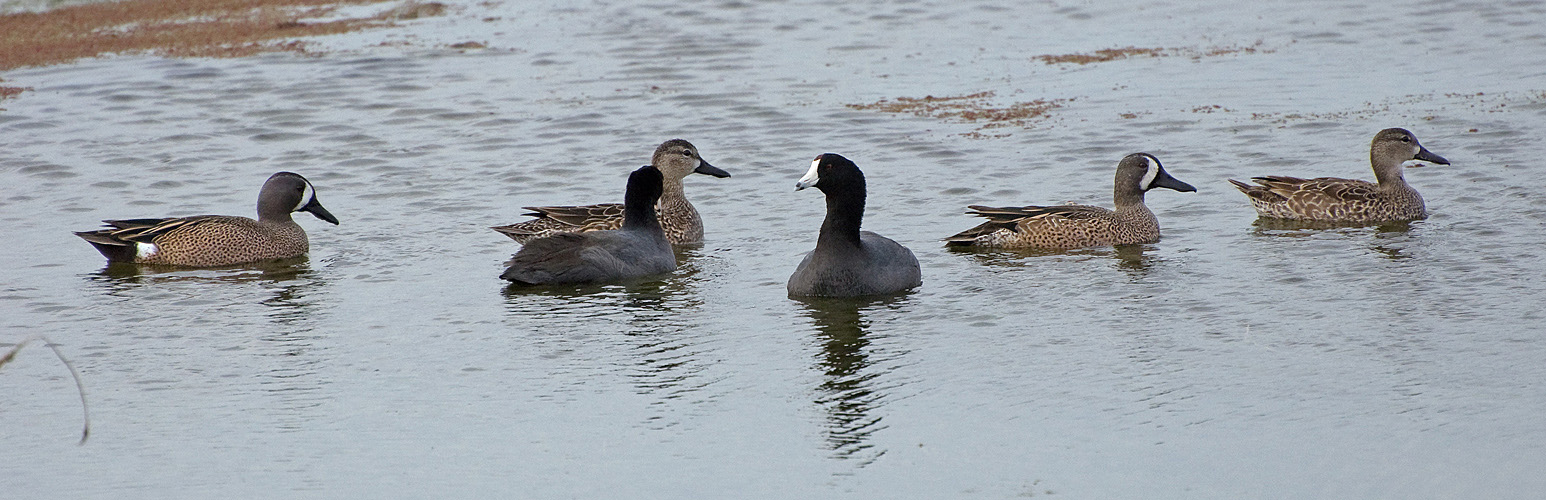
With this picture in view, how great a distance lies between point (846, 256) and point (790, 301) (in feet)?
1.39

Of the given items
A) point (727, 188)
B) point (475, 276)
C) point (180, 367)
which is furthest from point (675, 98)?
point (180, 367)

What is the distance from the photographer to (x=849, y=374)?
8.20 meters

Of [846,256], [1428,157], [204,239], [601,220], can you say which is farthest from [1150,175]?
[204,239]

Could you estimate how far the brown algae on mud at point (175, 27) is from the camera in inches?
860

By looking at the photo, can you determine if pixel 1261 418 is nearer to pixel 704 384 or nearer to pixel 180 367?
pixel 704 384

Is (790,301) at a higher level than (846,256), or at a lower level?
lower

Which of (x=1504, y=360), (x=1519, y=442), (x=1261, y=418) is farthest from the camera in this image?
(x=1504, y=360)

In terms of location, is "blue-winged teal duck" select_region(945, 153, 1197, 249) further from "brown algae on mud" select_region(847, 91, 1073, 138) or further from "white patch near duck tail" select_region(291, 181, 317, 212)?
"white patch near duck tail" select_region(291, 181, 317, 212)

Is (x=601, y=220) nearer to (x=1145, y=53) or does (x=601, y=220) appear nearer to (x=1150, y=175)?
(x=1150, y=175)

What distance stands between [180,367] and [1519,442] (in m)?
6.30

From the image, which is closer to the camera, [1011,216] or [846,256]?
[846,256]

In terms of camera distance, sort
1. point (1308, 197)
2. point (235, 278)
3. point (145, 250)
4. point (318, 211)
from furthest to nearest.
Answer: point (318, 211) → point (1308, 197) → point (145, 250) → point (235, 278)

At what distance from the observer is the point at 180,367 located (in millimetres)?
8680

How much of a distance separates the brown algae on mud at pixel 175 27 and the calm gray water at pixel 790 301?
5.46 feet
